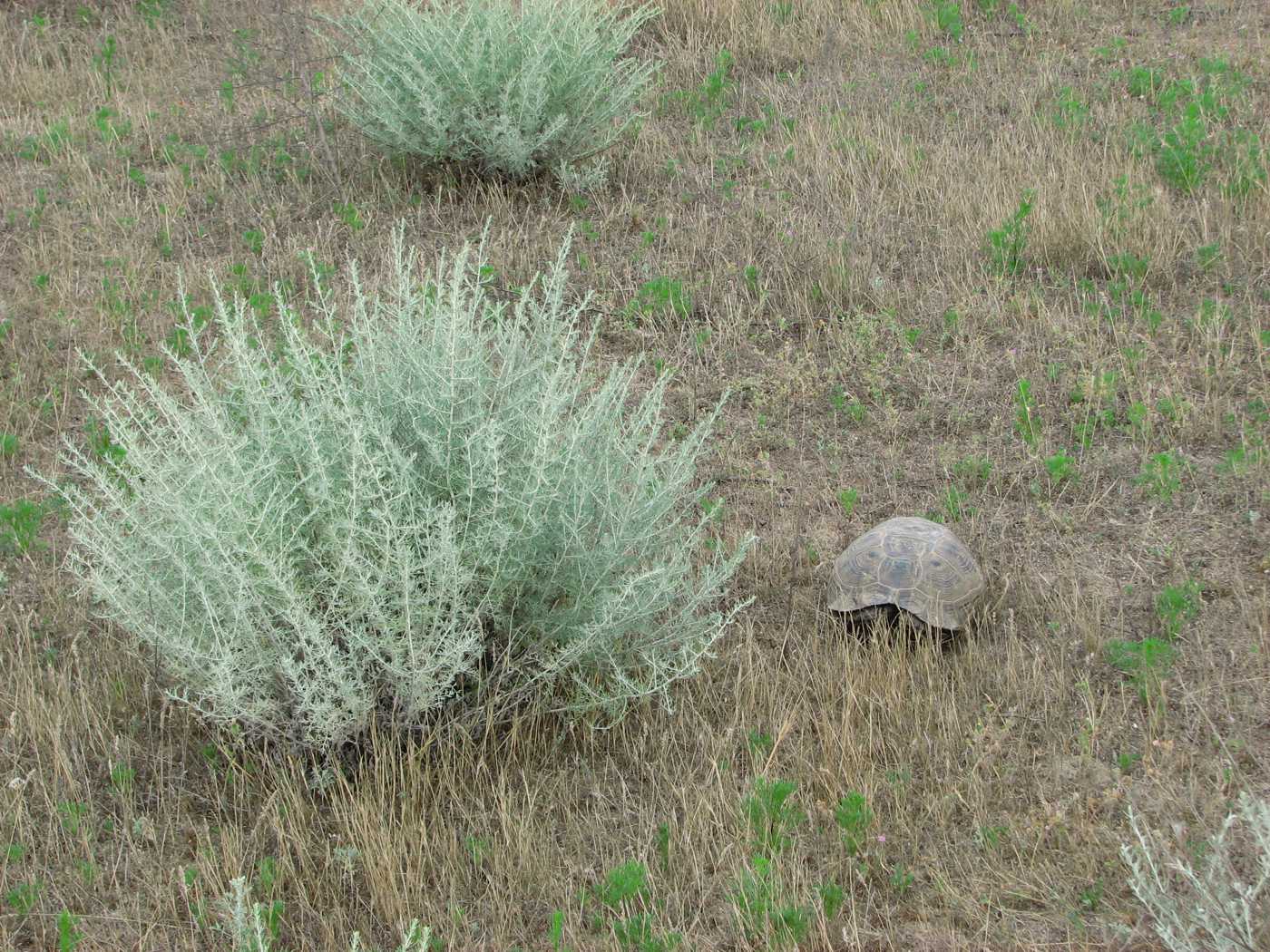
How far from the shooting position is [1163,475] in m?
4.97

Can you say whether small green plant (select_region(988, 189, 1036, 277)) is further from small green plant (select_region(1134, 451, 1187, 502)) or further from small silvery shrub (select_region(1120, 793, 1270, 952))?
small silvery shrub (select_region(1120, 793, 1270, 952))

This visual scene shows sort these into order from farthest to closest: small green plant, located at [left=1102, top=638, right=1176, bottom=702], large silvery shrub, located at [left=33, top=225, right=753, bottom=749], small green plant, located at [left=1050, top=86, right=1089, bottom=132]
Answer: small green plant, located at [left=1050, top=86, right=1089, bottom=132]
small green plant, located at [left=1102, top=638, right=1176, bottom=702]
large silvery shrub, located at [left=33, top=225, right=753, bottom=749]

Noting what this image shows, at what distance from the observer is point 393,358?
409cm

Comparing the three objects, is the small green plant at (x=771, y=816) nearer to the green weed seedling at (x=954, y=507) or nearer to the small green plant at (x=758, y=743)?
Result: the small green plant at (x=758, y=743)

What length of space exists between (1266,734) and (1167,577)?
0.90m

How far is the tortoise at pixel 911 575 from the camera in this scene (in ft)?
14.3

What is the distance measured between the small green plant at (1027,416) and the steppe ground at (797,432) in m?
0.02

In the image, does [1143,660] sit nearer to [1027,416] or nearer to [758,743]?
[758,743]

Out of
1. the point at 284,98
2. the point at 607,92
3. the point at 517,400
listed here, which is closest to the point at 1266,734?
the point at 517,400

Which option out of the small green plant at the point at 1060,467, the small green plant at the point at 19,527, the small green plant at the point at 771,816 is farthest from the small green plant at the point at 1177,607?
the small green plant at the point at 19,527

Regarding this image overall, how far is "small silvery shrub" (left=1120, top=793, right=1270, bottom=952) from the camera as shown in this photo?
2.70 meters

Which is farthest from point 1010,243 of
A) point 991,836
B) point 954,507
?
point 991,836

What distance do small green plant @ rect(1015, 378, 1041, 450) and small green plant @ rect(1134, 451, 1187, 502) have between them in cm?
50

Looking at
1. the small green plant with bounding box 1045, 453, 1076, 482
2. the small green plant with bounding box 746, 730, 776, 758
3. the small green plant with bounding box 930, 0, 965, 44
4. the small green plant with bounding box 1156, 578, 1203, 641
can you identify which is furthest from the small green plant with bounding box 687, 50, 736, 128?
the small green plant with bounding box 746, 730, 776, 758
